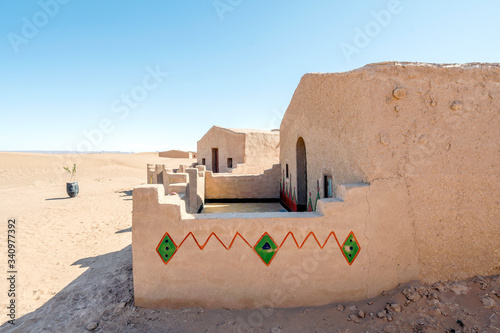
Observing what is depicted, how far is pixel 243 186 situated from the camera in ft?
37.0

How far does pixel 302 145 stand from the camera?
8.24 metres

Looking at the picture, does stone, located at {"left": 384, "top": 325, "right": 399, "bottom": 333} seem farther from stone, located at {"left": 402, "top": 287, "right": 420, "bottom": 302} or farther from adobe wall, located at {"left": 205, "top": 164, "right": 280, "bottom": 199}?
adobe wall, located at {"left": 205, "top": 164, "right": 280, "bottom": 199}

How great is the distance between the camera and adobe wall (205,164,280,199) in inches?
443

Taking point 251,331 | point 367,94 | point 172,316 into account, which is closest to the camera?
point 251,331

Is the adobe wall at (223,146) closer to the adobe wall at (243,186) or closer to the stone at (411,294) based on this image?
the adobe wall at (243,186)

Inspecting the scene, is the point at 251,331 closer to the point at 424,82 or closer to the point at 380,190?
the point at 380,190

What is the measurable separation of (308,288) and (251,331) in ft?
3.17

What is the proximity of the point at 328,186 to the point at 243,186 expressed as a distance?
6134mm

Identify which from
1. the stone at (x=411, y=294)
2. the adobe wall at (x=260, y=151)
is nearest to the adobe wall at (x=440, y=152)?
the stone at (x=411, y=294)

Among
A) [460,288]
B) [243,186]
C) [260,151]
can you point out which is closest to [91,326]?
[460,288]

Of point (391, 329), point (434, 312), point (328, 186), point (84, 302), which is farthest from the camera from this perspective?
point (328, 186)

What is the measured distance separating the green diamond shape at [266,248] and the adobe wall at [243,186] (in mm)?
7628

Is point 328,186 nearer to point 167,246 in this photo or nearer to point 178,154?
point 167,246

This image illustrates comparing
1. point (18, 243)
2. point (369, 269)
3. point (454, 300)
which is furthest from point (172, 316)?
point (18, 243)
